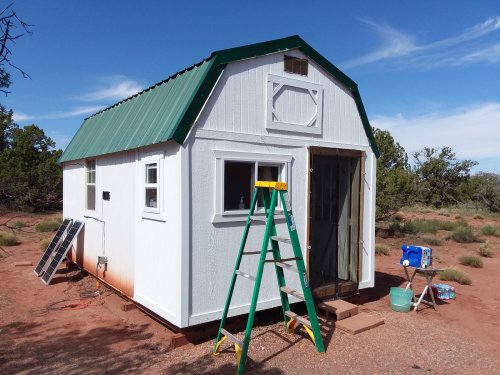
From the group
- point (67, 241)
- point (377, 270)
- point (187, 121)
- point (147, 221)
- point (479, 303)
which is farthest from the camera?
point (377, 270)

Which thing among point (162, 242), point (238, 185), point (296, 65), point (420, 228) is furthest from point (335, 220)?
point (420, 228)

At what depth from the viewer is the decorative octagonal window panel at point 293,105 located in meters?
6.05

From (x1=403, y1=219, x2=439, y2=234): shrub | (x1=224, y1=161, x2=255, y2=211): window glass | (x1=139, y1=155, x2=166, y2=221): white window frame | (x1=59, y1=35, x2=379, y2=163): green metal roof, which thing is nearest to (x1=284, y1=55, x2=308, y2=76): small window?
(x1=59, y1=35, x2=379, y2=163): green metal roof

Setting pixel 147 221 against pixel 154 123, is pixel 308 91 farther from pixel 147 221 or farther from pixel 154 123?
pixel 147 221

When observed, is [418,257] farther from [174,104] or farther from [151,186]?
[174,104]

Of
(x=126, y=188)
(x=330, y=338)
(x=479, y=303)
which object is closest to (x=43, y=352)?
(x=126, y=188)

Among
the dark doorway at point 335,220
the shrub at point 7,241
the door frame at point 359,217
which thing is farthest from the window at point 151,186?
the shrub at point 7,241

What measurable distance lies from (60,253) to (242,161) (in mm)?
5544

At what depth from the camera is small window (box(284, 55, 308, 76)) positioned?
627 centimetres

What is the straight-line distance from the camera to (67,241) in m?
9.16

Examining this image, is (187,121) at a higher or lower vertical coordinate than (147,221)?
higher

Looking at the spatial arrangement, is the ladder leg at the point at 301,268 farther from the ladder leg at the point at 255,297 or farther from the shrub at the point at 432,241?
the shrub at the point at 432,241

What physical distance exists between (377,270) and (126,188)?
7.19m

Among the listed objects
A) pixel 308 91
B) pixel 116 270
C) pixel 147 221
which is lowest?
pixel 116 270
